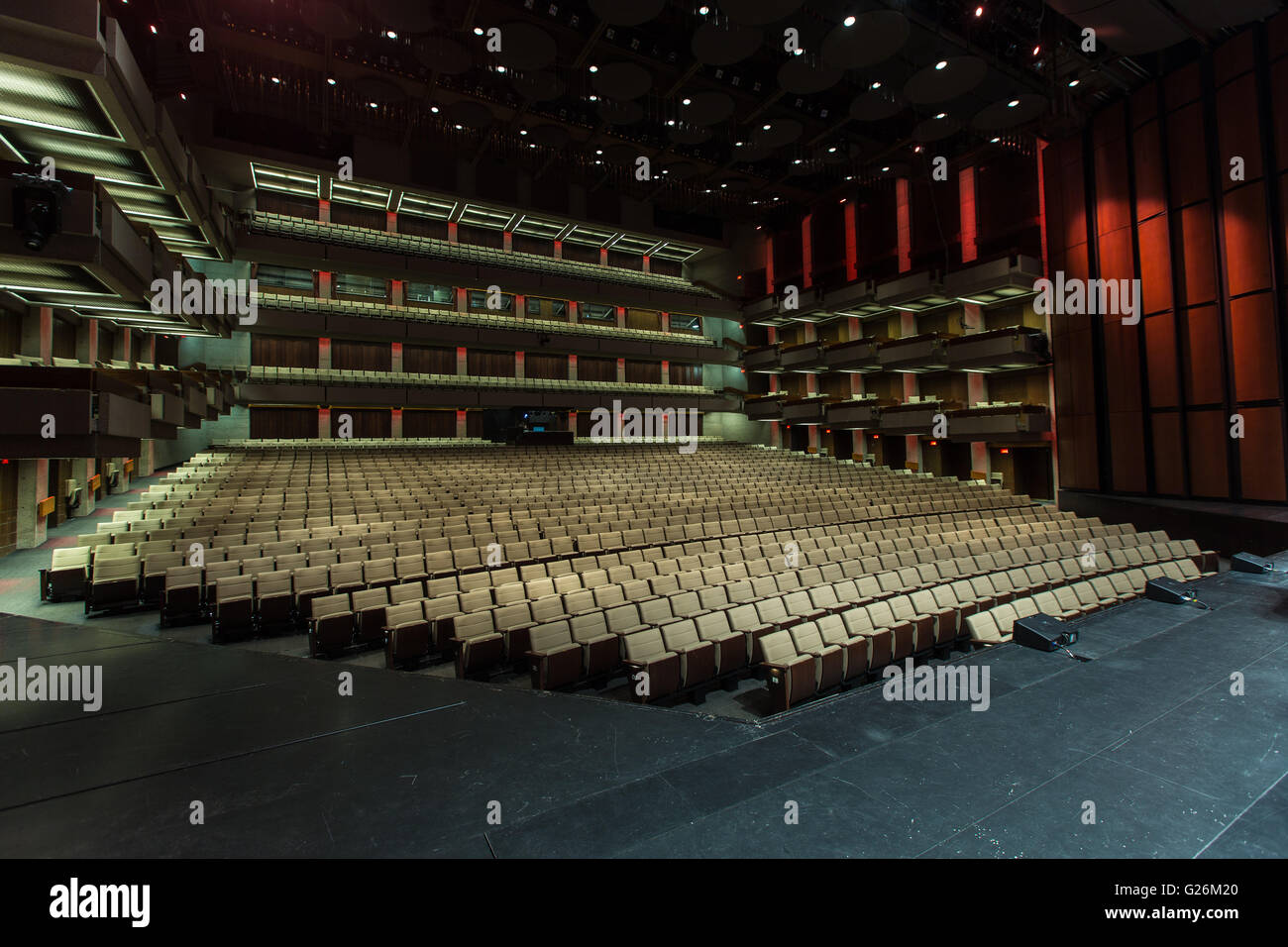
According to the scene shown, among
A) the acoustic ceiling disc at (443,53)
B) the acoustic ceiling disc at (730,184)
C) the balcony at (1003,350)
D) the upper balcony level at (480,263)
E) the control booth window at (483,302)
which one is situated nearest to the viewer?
the acoustic ceiling disc at (443,53)

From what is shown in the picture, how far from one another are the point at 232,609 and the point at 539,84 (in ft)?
33.9

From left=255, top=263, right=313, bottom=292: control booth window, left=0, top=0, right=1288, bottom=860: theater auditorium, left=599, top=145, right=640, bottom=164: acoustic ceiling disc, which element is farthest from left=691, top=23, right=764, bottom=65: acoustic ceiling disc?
left=255, top=263, right=313, bottom=292: control booth window

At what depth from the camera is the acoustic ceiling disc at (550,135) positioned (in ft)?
40.7

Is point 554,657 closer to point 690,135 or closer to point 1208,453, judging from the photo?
point 1208,453

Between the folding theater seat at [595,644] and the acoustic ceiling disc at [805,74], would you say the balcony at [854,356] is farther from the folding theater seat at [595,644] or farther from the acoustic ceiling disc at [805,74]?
the folding theater seat at [595,644]

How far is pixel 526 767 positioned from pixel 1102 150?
1434cm

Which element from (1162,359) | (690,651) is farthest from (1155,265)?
(690,651)

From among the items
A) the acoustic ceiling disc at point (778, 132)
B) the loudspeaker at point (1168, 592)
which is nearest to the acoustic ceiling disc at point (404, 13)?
the acoustic ceiling disc at point (778, 132)

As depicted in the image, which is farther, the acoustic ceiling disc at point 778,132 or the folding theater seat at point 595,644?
the acoustic ceiling disc at point 778,132

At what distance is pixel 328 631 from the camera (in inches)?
162

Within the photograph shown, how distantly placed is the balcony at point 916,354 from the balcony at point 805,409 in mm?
1883

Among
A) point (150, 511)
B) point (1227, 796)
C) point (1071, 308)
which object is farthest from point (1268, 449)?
point (150, 511)

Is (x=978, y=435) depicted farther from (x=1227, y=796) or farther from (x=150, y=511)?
(x=150, y=511)

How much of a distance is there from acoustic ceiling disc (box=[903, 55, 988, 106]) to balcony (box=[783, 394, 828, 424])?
726 centimetres
